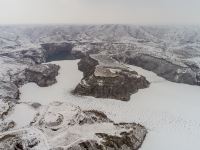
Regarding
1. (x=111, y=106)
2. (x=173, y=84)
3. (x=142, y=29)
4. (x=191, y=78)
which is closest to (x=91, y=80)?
(x=111, y=106)

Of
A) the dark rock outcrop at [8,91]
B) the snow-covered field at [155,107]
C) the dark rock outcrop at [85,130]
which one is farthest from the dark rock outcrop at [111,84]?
the dark rock outcrop at [8,91]

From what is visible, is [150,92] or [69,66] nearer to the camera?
[150,92]

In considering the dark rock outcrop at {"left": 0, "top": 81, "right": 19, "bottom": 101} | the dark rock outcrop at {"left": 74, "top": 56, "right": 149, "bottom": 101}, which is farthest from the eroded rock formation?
the dark rock outcrop at {"left": 0, "top": 81, "right": 19, "bottom": 101}

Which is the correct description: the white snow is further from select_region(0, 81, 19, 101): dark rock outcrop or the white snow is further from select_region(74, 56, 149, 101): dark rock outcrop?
select_region(74, 56, 149, 101): dark rock outcrop

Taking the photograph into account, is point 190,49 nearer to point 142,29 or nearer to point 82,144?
point 142,29

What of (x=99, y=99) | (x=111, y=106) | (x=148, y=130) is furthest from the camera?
(x=99, y=99)
